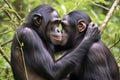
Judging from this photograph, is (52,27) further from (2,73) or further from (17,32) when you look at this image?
(2,73)

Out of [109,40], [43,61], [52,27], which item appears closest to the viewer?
[43,61]

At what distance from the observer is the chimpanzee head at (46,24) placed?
6688 mm

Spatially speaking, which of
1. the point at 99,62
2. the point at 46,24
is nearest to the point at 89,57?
the point at 99,62

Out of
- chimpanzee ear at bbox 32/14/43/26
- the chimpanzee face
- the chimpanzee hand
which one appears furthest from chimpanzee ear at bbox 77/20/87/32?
chimpanzee ear at bbox 32/14/43/26

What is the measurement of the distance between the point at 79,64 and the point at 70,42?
1.57 feet

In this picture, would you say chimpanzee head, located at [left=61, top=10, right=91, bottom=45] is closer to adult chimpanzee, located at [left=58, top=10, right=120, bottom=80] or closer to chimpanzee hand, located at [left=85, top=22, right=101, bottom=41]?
adult chimpanzee, located at [left=58, top=10, right=120, bottom=80]

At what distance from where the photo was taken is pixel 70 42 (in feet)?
22.8

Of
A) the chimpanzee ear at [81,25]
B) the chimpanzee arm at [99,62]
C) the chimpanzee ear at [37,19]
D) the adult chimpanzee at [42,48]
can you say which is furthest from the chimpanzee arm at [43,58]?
the chimpanzee ear at [81,25]

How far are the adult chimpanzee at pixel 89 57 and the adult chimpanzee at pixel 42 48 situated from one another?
4.6 inches

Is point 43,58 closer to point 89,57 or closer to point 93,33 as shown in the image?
point 89,57

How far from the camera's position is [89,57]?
21.2 feet

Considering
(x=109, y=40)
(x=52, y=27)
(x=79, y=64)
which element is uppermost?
(x=52, y=27)

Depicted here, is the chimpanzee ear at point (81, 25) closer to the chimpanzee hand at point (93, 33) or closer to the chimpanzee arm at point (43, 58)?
the chimpanzee hand at point (93, 33)

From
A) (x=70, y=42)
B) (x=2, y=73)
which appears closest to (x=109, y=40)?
(x=70, y=42)
